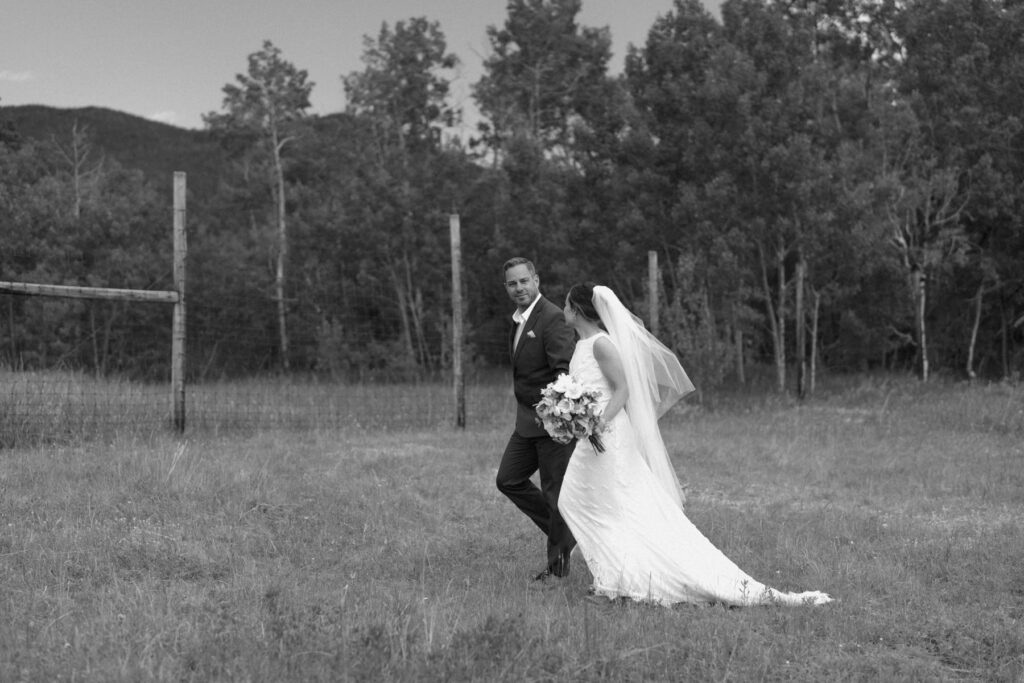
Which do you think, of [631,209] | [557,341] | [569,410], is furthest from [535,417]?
[631,209]

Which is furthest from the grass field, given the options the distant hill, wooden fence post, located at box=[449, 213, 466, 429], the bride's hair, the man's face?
the distant hill

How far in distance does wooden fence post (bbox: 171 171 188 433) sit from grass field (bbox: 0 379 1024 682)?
0.42 meters

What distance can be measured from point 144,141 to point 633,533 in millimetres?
57885

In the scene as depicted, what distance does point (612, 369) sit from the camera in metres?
6.99

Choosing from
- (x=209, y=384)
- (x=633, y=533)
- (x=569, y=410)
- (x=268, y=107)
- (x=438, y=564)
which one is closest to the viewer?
(x=569, y=410)

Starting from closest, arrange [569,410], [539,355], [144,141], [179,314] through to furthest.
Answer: [569,410] → [539,355] → [179,314] → [144,141]

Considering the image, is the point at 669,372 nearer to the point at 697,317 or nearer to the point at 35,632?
the point at 35,632

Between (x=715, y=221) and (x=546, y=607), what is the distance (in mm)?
20748

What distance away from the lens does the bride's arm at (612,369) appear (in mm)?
6977

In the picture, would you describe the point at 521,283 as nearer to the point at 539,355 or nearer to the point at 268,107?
the point at 539,355

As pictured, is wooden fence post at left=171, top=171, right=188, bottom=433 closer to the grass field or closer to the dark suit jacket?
the grass field

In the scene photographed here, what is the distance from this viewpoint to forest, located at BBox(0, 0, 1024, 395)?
25.0 metres

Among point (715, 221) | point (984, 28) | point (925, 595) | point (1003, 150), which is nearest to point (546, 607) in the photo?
point (925, 595)

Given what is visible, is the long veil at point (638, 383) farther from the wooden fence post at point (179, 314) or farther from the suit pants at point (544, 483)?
the wooden fence post at point (179, 314)
